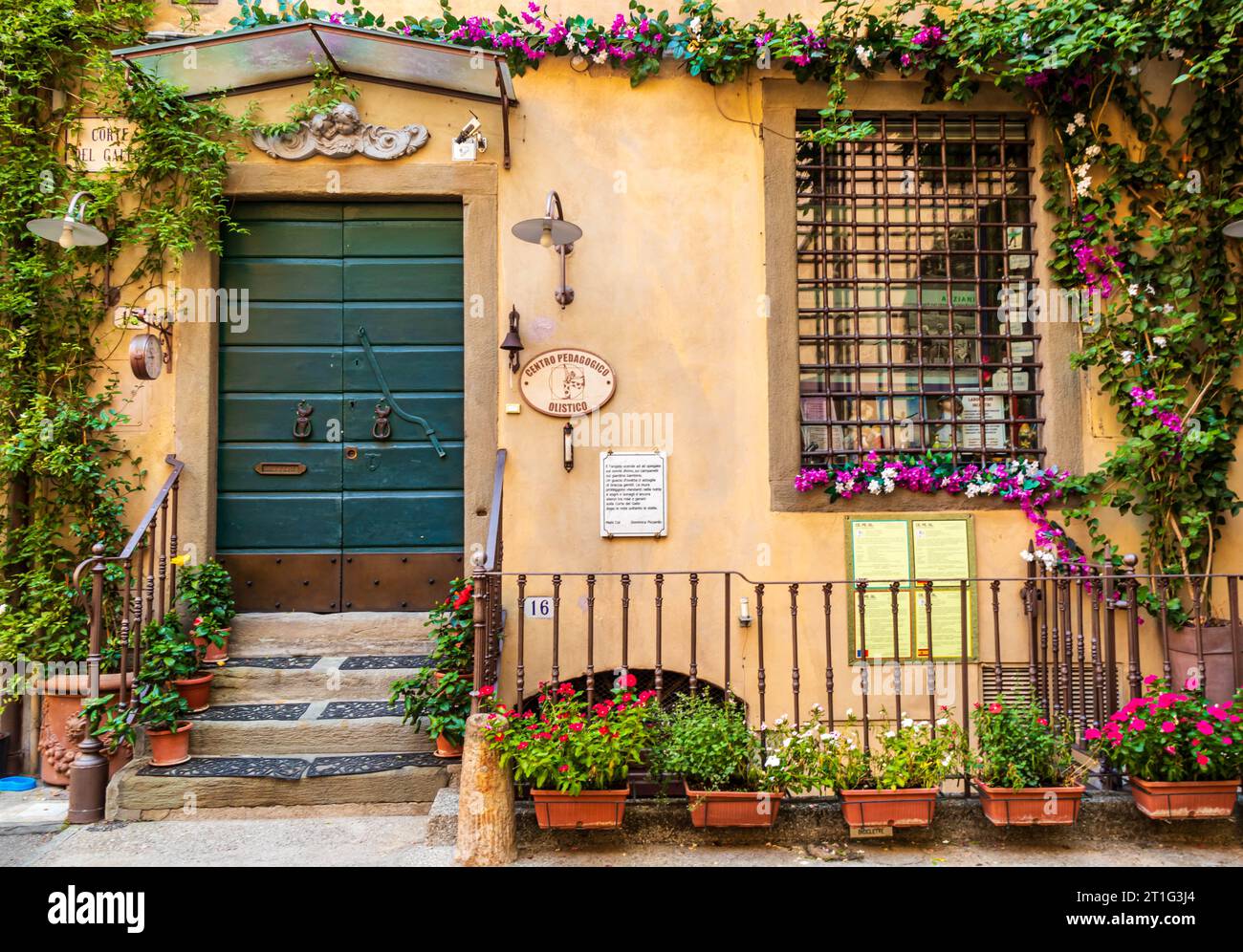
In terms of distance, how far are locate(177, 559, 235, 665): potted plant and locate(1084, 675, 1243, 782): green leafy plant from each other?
4575 mm

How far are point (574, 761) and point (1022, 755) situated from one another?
76.3 inches

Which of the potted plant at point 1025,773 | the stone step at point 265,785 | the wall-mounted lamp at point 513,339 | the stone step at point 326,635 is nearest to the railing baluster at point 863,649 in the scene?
the potted plant at point 1025,773

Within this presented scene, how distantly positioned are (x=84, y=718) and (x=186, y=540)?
1.14m

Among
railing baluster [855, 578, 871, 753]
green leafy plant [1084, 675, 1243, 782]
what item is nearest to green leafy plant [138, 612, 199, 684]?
railing baluster [855, 578, 871, 753]

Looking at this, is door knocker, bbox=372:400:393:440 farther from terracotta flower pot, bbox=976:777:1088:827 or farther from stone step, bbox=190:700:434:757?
terracotta flower pot, bbox=976:777:1088:827

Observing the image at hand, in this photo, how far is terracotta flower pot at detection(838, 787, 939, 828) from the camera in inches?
140

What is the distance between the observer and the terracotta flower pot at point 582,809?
3527mm

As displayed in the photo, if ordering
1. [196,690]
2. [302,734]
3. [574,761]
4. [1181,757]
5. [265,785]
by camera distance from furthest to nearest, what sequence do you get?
[196,690]
[302,734]
[265,785]
[1181,757]
[574,761]

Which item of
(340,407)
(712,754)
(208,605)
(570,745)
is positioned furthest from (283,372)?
(712,754)

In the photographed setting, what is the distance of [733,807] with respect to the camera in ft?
11.7

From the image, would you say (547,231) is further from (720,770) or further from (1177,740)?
(1177,740)

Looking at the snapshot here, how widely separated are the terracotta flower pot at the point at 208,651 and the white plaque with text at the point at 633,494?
7.52ft

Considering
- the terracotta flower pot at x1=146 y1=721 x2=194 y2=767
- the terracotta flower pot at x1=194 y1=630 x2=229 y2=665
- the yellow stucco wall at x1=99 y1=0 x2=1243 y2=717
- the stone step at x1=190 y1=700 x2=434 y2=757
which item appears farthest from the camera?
the yellow stucco wall at x1=99 y1=0 x2=1243 y2=717

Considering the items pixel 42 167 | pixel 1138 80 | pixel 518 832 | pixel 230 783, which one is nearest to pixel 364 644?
pixel 230 783
